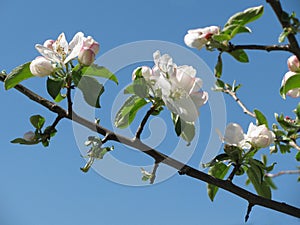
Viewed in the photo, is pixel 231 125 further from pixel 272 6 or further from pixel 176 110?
pixel 272 6

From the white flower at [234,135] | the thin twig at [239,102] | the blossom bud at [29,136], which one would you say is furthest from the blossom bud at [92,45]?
the thin twig at [239,102]

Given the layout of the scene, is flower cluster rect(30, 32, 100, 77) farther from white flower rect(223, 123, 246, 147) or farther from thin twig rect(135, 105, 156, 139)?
white flower rect(223, 123, 246, 147)

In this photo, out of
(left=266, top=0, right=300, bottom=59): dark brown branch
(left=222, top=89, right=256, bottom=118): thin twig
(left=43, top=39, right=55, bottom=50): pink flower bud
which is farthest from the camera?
(left=222, top=89, right=256, bottom=118): thin twig

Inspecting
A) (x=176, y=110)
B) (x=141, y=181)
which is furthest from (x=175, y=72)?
(x=141, y=181)

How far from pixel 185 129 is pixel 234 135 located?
0.40 feet

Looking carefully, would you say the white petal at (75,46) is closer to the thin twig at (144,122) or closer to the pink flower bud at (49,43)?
the pink flower bud at (49,43)

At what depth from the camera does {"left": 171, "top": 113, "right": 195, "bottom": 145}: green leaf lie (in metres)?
0.93

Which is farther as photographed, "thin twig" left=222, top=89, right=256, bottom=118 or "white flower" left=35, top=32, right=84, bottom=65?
"thin twig" left=222, top=89, right=256, bottom=118

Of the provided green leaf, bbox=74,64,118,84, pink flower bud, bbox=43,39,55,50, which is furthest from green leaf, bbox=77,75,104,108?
pink flower bud, bbox=43,39,55,50

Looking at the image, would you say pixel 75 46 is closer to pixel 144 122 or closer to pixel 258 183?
pixel 144 122

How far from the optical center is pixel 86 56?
0.95 metres

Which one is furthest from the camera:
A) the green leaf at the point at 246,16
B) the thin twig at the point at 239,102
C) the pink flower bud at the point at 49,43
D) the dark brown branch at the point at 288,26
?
the thin twig at the point at 239,102

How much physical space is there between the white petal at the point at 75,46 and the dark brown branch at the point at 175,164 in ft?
0.46

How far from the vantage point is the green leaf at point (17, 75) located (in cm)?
94
